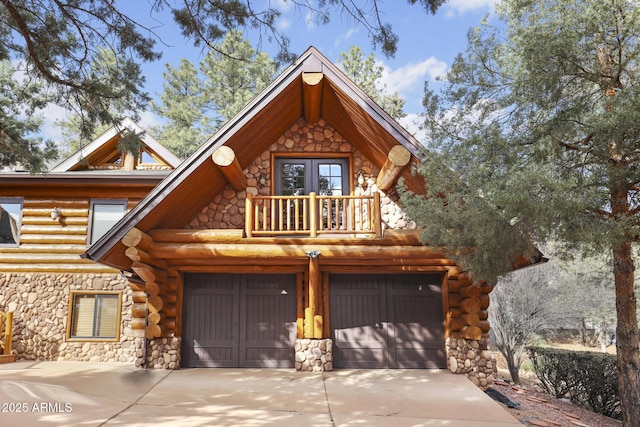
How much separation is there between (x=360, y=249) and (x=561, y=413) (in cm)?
493

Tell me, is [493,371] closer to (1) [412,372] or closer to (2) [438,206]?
(1) [412,372]

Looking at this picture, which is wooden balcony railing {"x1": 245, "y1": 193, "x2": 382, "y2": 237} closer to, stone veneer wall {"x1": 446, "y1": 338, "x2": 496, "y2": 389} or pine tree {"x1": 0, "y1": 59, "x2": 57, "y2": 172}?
stone veneer wall {"x1": 446, "y1": 338, "x2": 496, "y2": 389}

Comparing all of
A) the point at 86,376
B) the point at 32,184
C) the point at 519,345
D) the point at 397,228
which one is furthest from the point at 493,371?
the point at 32,184

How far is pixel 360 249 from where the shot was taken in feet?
30.2

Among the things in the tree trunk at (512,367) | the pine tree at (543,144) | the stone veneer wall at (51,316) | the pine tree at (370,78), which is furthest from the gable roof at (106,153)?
the pine tree at (370,78)

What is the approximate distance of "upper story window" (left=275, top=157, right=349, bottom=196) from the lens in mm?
10633

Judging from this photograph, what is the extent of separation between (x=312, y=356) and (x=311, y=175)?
394 cm

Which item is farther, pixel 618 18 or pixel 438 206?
pixel 438 206

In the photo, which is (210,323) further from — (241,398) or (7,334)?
(7,334)

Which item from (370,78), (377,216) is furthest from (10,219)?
(370,78)

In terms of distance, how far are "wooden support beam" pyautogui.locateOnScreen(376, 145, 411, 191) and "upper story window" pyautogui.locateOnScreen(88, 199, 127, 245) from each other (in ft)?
23.1

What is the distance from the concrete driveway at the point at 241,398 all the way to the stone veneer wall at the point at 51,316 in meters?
1.95

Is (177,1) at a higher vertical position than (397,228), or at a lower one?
higher

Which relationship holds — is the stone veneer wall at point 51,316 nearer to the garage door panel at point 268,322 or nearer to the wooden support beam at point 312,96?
the garage door panel at point 268,322
